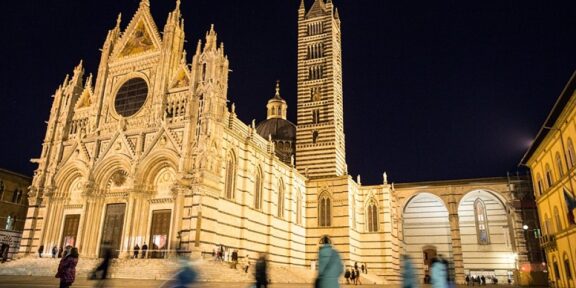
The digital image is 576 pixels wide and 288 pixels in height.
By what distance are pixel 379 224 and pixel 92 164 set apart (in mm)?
25172

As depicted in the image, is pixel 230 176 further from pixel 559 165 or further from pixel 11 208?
pixel 11 208

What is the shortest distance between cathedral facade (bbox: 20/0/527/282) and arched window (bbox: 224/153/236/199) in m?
0.13

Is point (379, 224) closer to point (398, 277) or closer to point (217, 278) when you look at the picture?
point (398, 277)

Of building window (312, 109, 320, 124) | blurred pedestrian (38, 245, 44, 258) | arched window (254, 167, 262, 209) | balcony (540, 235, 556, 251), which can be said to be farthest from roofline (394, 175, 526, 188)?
blurred pedestrian (38, 245, 44, 258)

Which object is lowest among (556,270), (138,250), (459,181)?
(556,270)

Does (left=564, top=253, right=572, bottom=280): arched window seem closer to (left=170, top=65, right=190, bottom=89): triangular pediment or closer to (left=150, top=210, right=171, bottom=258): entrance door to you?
(left=150, top=210, right=171, bottom=258): entrance door

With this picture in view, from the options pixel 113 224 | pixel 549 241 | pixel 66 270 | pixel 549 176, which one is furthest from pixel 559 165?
pixel 113 224

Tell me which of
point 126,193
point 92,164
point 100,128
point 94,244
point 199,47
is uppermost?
point 199,47

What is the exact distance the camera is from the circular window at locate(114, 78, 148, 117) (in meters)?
28.5

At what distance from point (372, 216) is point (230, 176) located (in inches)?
713

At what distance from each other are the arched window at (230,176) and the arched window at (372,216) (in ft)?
57.7

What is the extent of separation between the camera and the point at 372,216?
132 feet

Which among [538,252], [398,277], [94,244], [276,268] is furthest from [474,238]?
[94,244]

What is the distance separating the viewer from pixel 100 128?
28516 millimetres
